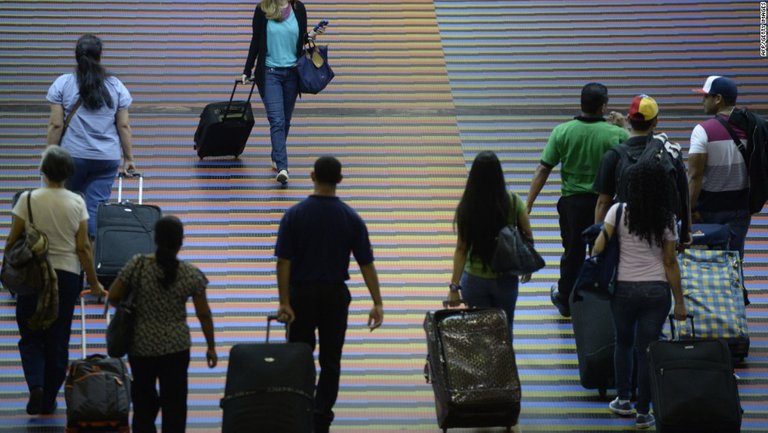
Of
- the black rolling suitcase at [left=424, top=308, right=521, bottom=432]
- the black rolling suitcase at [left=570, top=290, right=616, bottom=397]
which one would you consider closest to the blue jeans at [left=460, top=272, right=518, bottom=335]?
the black rolling suitcase at [left=424, top=308, right=521, bottom=432]

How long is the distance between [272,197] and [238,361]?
377cm

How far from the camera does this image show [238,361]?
582cm

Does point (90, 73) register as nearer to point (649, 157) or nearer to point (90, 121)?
point (90, 121)

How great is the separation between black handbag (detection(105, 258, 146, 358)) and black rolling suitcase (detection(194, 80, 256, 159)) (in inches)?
162

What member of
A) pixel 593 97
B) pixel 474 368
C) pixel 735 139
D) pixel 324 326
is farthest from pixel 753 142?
pixel 324 326

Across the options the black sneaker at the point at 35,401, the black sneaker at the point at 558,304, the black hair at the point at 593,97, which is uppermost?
the black hair at the point at 593,97

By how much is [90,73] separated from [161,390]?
2.87 m

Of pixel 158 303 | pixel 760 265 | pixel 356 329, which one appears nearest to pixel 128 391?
pixel 158 303

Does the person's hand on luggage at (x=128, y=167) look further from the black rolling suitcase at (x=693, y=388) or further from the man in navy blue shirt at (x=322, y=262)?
the black rolling suitcase at (x=693, y=388)

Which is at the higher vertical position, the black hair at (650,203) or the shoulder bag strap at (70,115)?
→ the shoulder bag strap at (70,115)

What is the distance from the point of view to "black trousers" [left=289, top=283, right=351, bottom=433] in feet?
20.2

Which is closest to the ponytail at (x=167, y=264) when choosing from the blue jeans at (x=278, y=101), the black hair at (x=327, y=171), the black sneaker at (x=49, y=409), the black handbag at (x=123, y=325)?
the black handbag at (x=123, y=325)

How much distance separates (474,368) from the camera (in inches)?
241

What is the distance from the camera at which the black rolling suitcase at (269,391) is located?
5.74 metres
